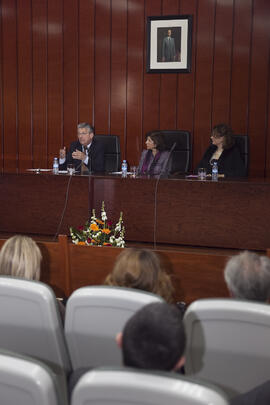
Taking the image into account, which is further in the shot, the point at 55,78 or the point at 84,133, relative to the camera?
the point at 55,78

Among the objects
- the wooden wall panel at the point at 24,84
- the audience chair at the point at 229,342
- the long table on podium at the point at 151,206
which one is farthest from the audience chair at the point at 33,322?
the wooden wall panel at the point at 24,84

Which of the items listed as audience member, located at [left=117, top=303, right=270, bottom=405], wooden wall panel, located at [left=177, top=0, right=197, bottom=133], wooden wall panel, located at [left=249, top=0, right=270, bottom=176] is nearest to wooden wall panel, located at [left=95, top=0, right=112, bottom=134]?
wooden wall panel, located at [left=177, top=0, right=197, bottom=133]

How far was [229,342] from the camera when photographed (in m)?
1.41

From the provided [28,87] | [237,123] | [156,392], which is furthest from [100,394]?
[28,87]

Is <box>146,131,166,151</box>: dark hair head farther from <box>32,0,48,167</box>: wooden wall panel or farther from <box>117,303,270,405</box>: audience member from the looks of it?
<box>117,303,270,405</box>: audience member

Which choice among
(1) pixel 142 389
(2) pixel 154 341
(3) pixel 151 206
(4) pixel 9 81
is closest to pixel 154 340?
(2) pixel 154 341

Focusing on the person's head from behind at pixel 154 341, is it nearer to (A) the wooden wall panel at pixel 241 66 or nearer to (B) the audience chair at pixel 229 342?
(B) the audience chair at pixel 229 342

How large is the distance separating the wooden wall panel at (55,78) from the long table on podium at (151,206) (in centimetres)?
209

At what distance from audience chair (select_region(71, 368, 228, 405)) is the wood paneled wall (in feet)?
16.0

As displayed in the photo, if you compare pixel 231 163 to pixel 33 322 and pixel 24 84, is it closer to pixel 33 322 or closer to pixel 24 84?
pixel 24 84

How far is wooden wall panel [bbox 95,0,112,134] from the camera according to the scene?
5879 mm

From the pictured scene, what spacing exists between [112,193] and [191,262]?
1.53 meters

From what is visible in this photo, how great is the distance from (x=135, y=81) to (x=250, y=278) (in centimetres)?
466

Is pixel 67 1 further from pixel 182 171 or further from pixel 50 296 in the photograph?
pixel 50 296
